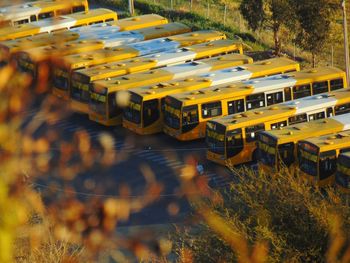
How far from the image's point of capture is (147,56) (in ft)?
119

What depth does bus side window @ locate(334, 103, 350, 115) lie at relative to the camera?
30469 mm

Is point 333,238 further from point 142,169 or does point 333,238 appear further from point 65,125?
point 65,125

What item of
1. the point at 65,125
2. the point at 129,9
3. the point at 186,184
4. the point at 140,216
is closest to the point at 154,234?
the point at 140,216

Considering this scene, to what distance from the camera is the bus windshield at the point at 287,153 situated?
2722 cm

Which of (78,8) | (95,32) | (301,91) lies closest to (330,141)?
(301,91)

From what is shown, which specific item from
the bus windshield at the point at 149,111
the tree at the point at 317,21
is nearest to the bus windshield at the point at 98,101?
the bus windshield at the point at 149,111

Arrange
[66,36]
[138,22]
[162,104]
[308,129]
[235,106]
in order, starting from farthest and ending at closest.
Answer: [138,22] < [66,36] < [162,104] < [235,106] < [308,129]

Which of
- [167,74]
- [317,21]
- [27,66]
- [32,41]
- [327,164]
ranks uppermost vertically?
[317,21]

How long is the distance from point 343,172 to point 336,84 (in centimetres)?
842

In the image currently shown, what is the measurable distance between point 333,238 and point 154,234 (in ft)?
26.7

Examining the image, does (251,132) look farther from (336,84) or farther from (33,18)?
(33,18)

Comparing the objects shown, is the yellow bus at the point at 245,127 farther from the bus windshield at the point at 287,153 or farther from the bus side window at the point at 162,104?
the bus side window at the point at 162,104

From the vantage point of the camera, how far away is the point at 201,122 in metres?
30.9

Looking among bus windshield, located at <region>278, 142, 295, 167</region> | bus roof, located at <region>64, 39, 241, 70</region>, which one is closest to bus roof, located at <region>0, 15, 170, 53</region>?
bus roof, located at <region>64, 39, 241, 70</region>
